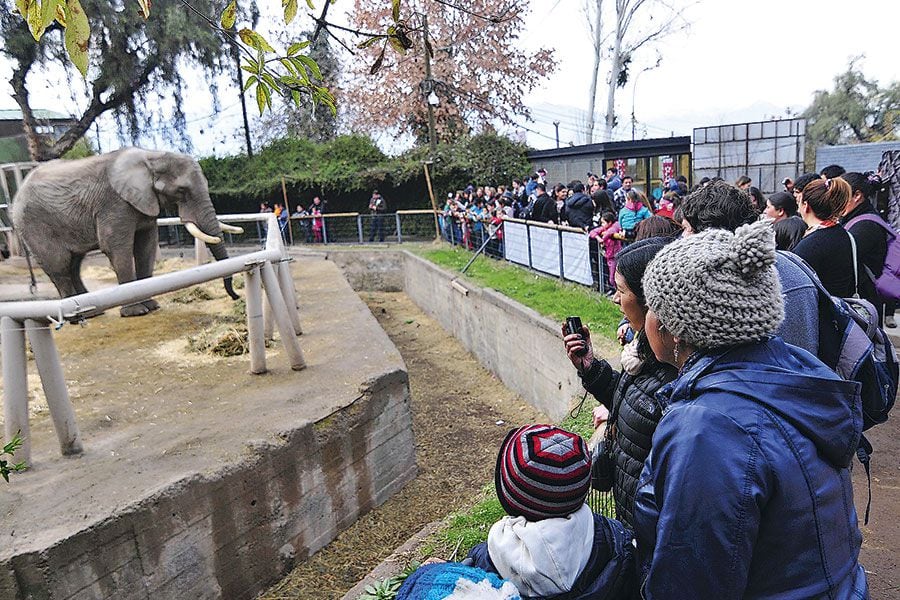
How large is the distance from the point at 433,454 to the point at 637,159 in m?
13.5

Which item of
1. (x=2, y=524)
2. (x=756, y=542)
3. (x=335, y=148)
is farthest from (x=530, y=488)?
(x=335, y=148)

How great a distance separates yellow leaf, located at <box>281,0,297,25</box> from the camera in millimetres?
2062

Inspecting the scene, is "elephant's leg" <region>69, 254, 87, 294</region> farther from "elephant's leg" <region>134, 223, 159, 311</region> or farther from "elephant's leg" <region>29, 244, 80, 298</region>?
"elephant's leg" <region>134, 223, 159, 311</region>

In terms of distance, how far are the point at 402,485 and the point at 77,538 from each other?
9.02 feet

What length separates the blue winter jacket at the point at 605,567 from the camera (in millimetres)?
1555

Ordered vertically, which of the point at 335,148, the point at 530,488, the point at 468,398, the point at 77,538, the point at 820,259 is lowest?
the point at 468,398

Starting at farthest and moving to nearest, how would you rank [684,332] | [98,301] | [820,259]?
1. [98,301]
2. [820,259]
3. [684,332]

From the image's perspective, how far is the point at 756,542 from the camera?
123 centimetres

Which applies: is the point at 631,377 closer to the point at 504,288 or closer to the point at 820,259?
the point at 820,259

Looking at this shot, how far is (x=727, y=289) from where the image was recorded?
1.26 meters

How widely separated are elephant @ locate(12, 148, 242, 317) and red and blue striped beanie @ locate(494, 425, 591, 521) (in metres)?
7.53

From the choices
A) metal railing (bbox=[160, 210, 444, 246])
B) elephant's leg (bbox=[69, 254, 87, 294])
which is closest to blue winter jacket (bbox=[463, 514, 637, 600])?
elephant's leg (bbox=[69, 254, 87, 294])

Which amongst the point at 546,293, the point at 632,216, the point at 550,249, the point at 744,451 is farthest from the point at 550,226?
the point at 744,451

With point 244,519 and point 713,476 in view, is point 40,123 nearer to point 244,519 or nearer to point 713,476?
point 244,519
